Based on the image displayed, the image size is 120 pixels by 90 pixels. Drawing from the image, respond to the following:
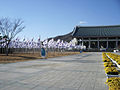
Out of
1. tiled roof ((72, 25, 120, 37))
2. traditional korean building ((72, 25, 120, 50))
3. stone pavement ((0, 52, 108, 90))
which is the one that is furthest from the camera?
tiled roof ((72, 25, 120, 37))

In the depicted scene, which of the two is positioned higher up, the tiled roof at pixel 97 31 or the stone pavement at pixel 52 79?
the tiled roof at pixel 97 31

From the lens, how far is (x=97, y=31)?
6900cm

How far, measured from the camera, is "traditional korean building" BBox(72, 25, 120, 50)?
63.8 meters

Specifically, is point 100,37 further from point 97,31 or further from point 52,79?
point 52,79

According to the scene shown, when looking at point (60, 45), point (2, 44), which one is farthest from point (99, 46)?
point (2, 44)

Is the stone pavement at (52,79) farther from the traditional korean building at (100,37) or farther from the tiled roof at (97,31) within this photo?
the tiled roof at (97,31)

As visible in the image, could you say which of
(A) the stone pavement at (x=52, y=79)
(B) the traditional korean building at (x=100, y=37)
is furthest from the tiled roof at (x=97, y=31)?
(A) the stone pavement at (x=52, y=79)

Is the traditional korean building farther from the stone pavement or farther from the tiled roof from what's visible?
the stone pavement

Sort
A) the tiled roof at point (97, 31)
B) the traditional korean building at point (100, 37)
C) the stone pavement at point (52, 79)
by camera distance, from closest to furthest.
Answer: the stone pavement at point (52, 79)
the traditional korean building at point (100, 37)
the tiled roof at point (97, 31)

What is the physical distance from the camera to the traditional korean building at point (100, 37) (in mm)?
63791

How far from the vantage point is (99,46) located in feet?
220

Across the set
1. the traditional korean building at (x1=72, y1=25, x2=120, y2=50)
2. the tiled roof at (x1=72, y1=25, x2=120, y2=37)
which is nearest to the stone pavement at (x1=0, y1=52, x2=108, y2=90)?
the traditional korean building at (x1=72, y1=25, x2=120, y2=50)

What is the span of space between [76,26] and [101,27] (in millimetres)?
11530

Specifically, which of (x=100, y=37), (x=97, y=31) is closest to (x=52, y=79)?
(x=100, y=37)
